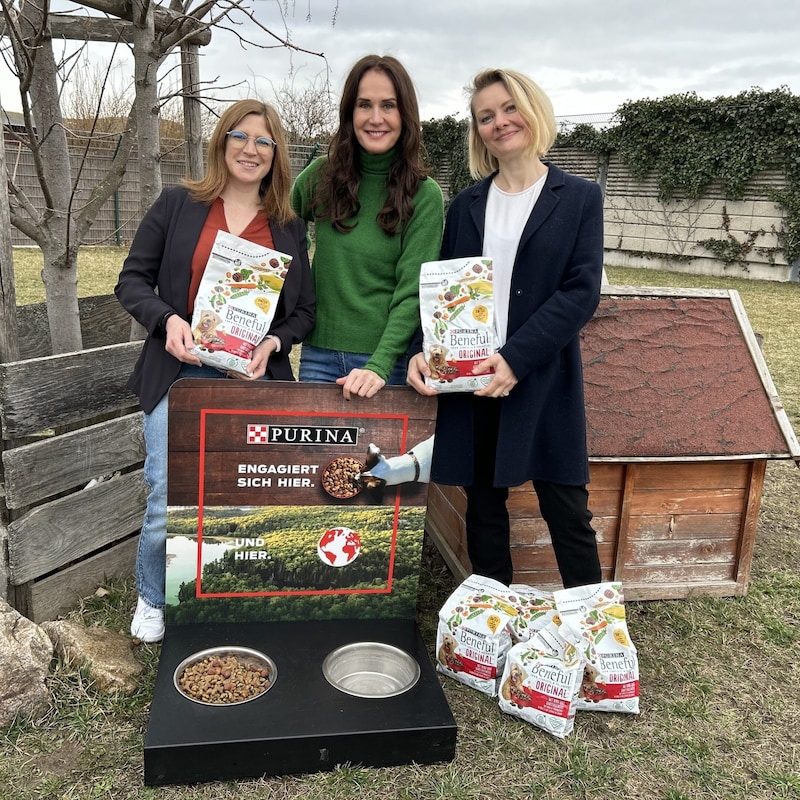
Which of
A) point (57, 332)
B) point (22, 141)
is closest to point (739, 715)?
point (57, 332)

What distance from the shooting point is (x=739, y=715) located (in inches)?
87.1

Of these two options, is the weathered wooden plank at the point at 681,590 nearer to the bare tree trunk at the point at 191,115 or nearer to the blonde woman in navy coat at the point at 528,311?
the blonde woman in navy coat at the point at 528,311

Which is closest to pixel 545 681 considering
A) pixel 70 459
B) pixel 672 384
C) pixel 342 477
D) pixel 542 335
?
pixel 342 477

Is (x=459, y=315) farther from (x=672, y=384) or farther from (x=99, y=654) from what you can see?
(x=99, y=654)

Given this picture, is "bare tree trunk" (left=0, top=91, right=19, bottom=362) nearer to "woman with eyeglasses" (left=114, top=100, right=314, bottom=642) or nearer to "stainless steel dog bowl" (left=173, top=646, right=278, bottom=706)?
"woman with eyeglasses" (left=114, top=100, right=314, bottom=642)

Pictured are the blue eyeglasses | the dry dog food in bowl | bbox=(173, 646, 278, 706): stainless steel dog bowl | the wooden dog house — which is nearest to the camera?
bbox=(173, 646, 278, 706): stainless steel dog bowl

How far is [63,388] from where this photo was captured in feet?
7.75

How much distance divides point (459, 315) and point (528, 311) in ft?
0.75

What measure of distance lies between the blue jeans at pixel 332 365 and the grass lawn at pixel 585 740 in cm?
92

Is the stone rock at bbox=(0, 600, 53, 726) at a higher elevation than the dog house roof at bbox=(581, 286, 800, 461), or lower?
lower

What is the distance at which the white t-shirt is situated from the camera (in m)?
2.16

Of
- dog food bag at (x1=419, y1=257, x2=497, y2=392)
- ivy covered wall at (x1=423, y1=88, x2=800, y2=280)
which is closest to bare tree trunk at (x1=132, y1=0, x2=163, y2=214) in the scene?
dog food bag at (x1=419, y1=257, x2=497, y2=392)

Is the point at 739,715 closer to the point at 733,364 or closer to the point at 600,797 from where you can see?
the point at 600,797

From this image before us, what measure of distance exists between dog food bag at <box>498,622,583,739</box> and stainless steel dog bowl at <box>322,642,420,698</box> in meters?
0.28
